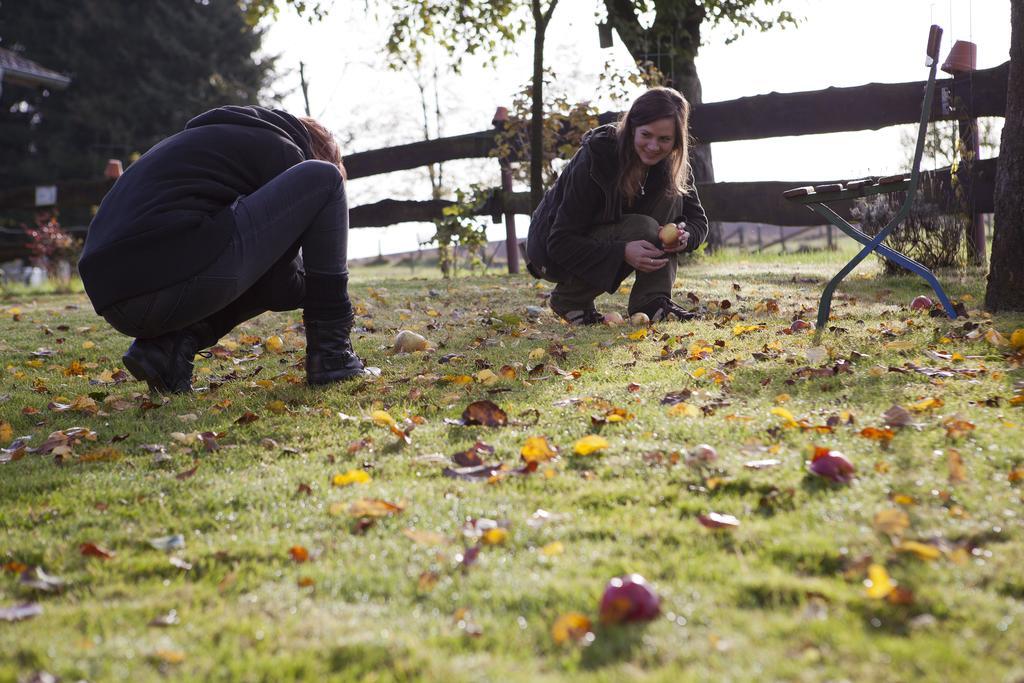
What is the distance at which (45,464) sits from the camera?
2.83 m

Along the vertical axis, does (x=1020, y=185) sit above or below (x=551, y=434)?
above

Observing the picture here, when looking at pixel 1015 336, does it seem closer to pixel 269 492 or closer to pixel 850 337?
pixel 850 337

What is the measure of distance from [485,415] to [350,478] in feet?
2.16

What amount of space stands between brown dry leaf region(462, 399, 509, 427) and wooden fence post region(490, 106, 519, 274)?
7.00 m

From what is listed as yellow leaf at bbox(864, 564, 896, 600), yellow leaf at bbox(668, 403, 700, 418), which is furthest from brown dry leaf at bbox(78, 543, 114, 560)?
yellow leaf at bbox(668, 403, 700, 418)

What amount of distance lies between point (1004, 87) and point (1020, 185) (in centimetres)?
338

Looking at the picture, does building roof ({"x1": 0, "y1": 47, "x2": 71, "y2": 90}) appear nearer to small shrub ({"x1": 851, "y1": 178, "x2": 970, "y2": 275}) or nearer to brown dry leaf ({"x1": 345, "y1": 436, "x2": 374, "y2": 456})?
small shrub ({"x1": 851, "y1": 178, "x2": 970, "y2": 275})

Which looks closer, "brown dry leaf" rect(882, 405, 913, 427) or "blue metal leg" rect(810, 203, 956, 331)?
"brown dry leaf" rect(882, 405, 913, 427)

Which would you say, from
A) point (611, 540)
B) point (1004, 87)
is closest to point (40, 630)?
point (611, 540)

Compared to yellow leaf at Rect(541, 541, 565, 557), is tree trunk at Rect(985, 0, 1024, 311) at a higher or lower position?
higher

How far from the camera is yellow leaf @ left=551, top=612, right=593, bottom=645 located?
1477mm

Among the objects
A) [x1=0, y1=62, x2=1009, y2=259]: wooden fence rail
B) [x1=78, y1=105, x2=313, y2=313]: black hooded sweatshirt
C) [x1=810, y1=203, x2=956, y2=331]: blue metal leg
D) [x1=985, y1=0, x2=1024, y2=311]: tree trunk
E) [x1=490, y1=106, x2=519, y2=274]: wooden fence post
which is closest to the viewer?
[x1=78, y1=105, x2=313, y2=313]: black hooded sweatshirt

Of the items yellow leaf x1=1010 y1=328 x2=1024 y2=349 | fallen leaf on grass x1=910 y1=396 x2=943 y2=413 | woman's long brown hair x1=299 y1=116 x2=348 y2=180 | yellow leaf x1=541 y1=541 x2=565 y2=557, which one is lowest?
yellow leaf x1=541 y1=541 x2=565 y2=557

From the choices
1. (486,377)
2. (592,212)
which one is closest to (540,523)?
(486,377)
